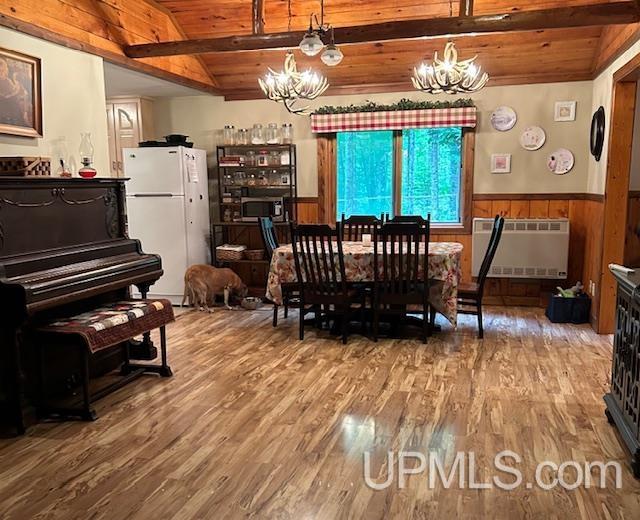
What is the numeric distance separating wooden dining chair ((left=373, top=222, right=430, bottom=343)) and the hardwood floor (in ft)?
1.19

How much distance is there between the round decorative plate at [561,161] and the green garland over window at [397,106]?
101 cm

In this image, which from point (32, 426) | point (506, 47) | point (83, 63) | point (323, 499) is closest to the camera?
point (323, 499)

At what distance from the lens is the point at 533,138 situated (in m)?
5.86

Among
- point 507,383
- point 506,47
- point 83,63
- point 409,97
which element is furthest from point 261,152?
point 507,383

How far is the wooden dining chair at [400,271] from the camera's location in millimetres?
4336

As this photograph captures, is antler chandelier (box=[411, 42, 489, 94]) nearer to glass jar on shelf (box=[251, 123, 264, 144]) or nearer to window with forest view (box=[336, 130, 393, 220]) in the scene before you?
window with forest view (box=[336, 130, 393, 220])

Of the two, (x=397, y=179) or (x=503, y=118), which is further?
(x=397, y=179)

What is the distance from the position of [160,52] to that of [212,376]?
285 cm

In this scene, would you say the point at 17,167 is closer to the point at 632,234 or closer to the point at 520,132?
the point at 520,132

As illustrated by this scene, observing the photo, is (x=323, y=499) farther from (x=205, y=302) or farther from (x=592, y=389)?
(x=205, y=302)

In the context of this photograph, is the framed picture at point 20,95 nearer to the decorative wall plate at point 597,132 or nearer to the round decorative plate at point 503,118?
the round decorative plate at point 503,118

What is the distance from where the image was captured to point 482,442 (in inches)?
112

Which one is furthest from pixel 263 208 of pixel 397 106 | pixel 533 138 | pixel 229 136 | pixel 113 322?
pixel 113 322

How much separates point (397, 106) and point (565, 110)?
1.73 m
